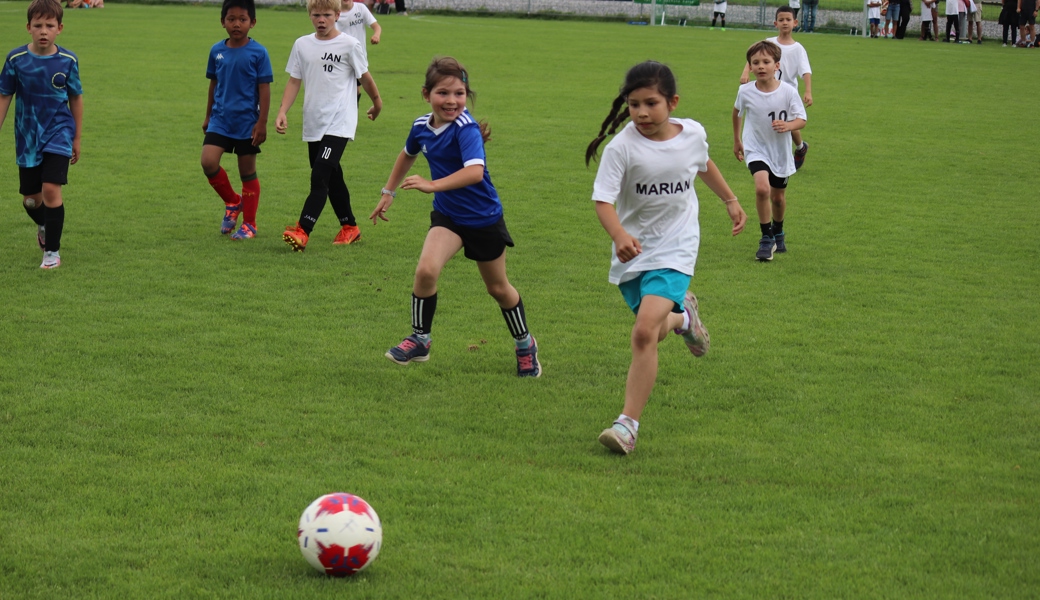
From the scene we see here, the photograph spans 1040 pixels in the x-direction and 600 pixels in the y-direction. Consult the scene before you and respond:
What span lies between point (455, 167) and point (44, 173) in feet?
12.2

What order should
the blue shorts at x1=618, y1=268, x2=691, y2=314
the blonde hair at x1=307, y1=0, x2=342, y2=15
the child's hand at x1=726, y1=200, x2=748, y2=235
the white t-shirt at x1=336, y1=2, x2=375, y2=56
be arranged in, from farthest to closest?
the white t-shirt at x1=336, y1=2, x2=375, y2=56 → the blonde hair at x1=307, y1=0, x2=342, y2=15 → the child's hand at x1=726, y1=200, x2=748, y2=235 → the blue shorts at x1=618, y1=268, x2=691, y2=314

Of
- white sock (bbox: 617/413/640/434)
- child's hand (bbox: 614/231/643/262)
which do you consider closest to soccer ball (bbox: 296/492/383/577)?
white sock (bbox: 617/413/640/434)

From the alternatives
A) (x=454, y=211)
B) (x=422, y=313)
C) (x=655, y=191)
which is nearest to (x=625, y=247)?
(x=655, y=191)

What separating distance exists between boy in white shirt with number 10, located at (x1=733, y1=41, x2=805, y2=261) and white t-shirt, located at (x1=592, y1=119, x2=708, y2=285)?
3.89 metres

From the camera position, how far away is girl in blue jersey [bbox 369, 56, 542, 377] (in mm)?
6180

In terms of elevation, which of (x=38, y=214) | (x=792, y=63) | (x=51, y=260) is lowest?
(x=51, y=260)

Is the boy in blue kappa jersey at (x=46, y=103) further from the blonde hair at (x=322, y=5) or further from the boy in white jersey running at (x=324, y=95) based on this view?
the blonde hair at (x=322, y=5)

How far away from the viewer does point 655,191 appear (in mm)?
5426

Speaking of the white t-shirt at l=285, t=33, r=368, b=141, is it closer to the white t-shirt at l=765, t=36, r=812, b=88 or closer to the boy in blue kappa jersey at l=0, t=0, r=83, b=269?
the boy in blue kappa jersey at l=0, t=0, r=83, b=269

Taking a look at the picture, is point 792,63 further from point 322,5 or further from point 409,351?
point 409,351

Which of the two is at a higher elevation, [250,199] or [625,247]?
[625,247]

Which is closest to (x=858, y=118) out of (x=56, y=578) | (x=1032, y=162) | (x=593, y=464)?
(x=1032, y=162)

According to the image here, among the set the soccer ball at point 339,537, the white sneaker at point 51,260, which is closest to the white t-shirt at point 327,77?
the white sneaker at point 51,260

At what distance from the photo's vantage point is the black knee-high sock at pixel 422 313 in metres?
6.43
